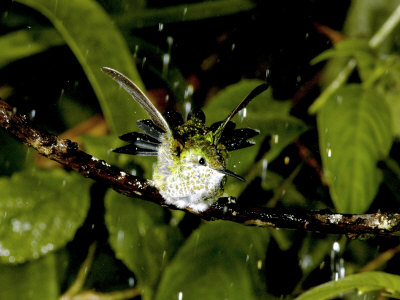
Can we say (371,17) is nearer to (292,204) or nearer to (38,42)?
(292,204)

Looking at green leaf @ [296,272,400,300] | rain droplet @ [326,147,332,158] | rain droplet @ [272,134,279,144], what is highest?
rain droplet @ [272,134,279,144]


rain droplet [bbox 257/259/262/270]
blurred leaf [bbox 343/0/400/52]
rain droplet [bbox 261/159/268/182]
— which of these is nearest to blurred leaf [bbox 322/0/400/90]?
blurred leaf [bbox 343/0/400/52]

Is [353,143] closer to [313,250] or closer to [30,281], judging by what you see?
[313,250]

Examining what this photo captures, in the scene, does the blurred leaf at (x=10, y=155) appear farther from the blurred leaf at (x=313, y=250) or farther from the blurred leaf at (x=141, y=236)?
the blurred leaf at (x=313, y=250)

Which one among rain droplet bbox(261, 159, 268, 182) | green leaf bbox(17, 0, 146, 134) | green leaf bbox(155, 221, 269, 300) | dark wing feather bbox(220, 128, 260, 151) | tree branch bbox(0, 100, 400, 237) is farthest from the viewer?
rain droplet bbox(261, 159, 268, 182)

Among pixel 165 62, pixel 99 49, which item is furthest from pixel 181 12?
pixel 99 49

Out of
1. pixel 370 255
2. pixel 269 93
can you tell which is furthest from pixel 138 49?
pixel 370 255

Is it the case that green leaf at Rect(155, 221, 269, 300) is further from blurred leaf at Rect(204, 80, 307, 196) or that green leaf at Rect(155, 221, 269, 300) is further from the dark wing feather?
the dark wing feather
